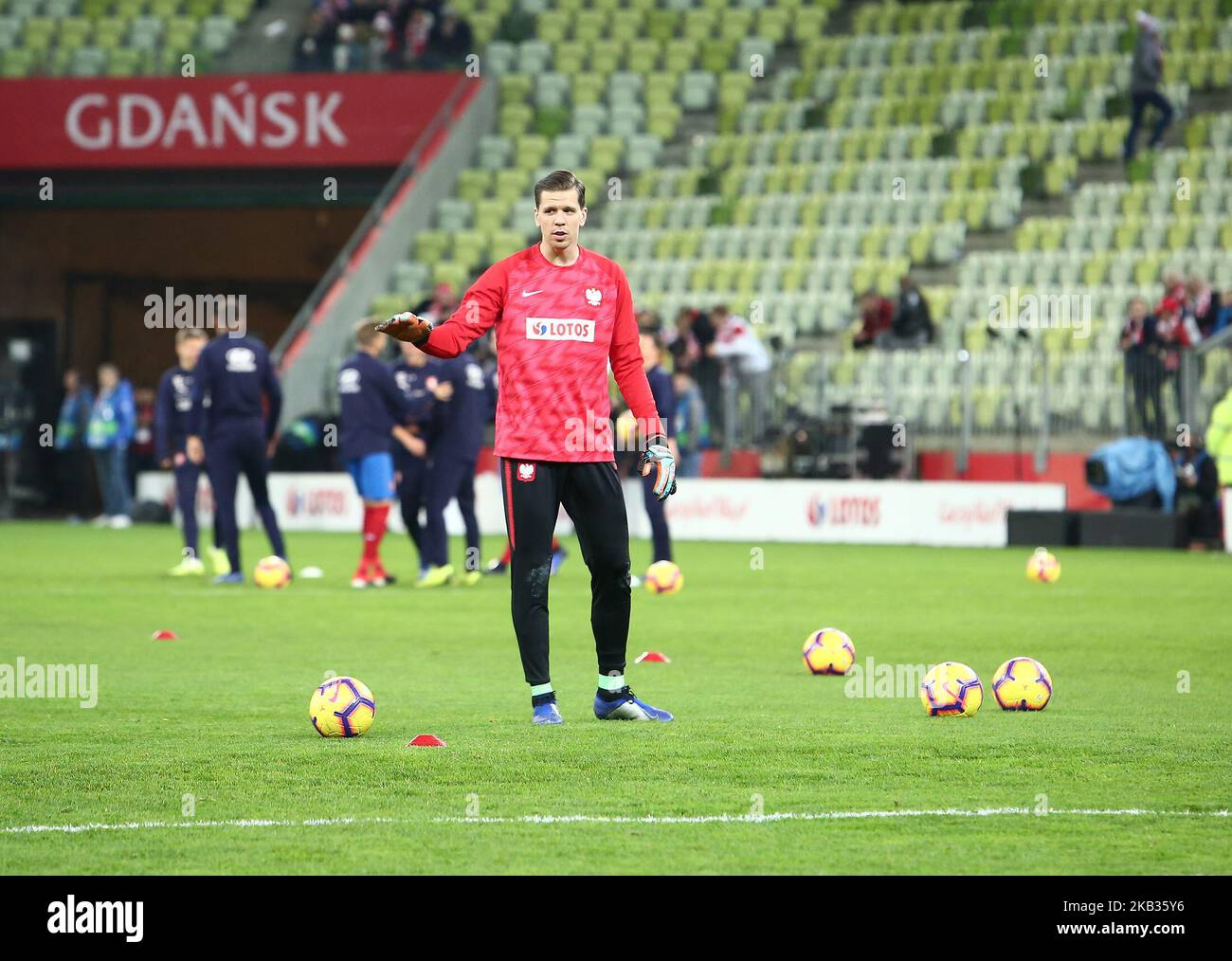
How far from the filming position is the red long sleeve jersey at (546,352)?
30.2 feet

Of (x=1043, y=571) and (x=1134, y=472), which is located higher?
(x=1134, y=472)

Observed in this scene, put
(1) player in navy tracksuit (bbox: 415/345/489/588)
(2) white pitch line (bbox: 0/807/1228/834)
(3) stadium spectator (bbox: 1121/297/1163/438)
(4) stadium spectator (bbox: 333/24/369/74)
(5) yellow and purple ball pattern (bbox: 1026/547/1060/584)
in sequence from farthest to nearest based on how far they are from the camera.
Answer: (4) stadium spectator (bbox: 333/24/369/74), (3) stadium spectator (bbox: 1121/297/1163/438), (5) yellow and purple ball pattern (bbox: 1026/547/1060/584), (1) player in navy tracksuit (bbox: 415/345/489/588), (2) white pitch line (bbox: 0/807/1228/834)

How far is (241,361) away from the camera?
18.0 m

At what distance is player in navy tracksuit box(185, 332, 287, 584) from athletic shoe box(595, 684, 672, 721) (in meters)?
8.80

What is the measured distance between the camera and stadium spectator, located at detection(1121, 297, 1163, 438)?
84.7ft

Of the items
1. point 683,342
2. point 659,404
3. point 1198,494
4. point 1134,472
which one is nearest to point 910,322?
point 683,342

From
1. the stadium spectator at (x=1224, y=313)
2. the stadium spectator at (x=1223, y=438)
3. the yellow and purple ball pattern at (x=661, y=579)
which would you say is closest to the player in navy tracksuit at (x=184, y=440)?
the yellow and purple ball pattern at (x=661, y=579)

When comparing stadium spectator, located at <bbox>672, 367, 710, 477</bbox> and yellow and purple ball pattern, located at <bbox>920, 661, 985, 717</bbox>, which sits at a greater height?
stadium spectator, located at <bbox>672, 367, 710, 477</bbox>

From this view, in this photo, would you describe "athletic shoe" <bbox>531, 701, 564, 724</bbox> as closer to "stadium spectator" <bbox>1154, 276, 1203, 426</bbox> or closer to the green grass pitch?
the green grass pitch

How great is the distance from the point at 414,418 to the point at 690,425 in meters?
10.6

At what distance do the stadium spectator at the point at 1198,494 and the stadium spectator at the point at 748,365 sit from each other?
586 cm

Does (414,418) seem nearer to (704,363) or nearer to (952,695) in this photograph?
(952,695)

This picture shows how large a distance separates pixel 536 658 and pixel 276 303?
107 ft

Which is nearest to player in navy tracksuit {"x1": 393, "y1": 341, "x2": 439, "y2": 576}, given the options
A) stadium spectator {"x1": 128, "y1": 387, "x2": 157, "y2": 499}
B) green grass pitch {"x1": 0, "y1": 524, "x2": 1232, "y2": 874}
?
green grass pitch {"x1": 0, "y1": 524, "x2": 1232, "y2": 874}
